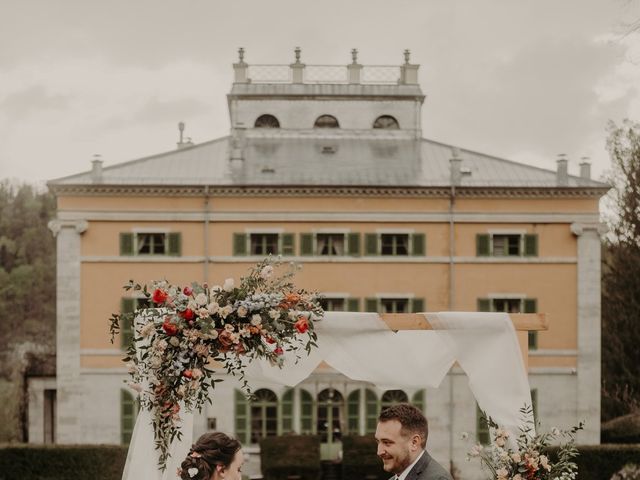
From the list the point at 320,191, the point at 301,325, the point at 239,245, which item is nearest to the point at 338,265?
the point at 320,191

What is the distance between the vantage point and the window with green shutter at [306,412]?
25.8 metres

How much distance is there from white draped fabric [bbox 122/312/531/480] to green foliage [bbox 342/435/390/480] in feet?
49.4

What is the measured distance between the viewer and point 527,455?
7207 millimetres

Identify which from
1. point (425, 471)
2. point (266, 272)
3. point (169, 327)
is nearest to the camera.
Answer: point (425, 471)

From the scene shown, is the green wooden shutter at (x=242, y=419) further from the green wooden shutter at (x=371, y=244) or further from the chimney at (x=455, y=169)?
the chimney at (x=455, y=169)

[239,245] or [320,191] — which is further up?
[320,191]

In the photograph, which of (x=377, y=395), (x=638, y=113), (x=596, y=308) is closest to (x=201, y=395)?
(x=377, y=395)

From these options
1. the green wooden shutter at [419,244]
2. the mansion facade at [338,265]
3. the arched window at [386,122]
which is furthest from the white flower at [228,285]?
the arched window at [386,122]

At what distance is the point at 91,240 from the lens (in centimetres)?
2605

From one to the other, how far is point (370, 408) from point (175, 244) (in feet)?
22.7

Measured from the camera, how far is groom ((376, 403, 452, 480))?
17.6 ft

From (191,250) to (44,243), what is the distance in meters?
20.5

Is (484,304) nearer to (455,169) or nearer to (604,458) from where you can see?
A: (455,169)

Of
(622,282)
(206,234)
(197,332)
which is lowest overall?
(622,282)
